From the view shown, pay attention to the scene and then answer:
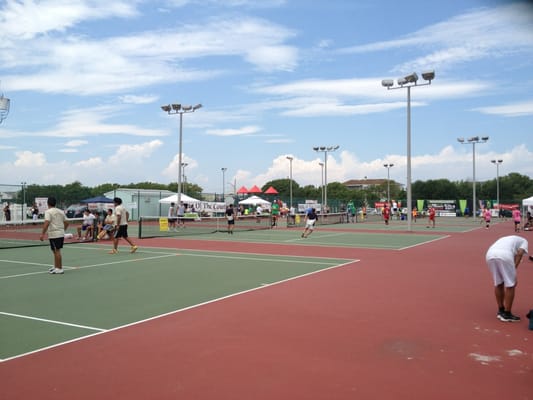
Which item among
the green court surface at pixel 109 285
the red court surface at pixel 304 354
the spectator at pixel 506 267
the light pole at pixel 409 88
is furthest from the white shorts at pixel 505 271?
the light pole at pixel 409 88

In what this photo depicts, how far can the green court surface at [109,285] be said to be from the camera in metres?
6.52

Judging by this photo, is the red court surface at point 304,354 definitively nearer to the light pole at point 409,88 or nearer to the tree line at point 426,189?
the light pole at point 409,88

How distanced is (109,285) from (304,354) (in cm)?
549

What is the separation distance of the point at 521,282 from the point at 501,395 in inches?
264

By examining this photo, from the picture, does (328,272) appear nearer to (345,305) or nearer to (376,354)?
(345,305)

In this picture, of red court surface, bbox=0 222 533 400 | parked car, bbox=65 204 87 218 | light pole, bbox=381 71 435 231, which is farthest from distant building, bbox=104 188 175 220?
red court surface, bbox=0 222 533 400

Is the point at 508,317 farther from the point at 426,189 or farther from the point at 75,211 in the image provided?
the point at 426,189

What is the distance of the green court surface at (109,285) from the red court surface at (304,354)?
55cm

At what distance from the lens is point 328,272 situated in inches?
457

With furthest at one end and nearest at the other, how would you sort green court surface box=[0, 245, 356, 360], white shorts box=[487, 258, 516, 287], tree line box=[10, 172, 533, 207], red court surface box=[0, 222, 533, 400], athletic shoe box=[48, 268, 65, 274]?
tree line box=[10, 172, 533, 207], athletic shoe box=[48, 268, 65, 274], white shorts box=[487, 258, 516, 287], green court surface box=[0, 245, 356, 360], red court surface box=[0, 222, 533, 400]

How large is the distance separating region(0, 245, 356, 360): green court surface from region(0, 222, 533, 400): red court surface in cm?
55

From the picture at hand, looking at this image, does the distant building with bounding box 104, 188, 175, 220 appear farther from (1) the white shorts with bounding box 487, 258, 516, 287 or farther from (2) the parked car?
(1) the white shorts with bounding box 487, 258, 516, 287

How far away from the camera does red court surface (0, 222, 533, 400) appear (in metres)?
4.41

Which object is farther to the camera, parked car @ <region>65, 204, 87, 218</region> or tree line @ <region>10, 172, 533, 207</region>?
tree line @ <region>10, 172, 533, 207</region>
